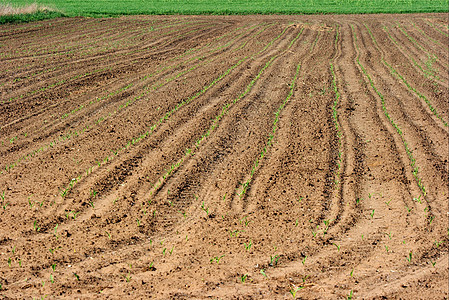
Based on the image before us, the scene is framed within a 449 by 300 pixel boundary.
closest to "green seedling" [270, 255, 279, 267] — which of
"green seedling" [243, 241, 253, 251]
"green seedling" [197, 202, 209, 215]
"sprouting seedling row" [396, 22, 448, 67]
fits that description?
"green seedling" [243, 241, 253, 251]

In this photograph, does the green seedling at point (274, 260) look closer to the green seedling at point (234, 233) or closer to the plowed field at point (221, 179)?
the plowed field at point (221, 179)

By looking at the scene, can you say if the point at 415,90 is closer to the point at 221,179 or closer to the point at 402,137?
the point at 402,137

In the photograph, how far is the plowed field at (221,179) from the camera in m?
5.24

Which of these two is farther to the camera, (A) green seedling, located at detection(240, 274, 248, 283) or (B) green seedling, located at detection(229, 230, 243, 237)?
(B) green seedling, located at detection(229, 230, 243, 237)

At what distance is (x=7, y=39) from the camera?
1962 centimetres

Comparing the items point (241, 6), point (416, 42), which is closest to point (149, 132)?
point (416, 42)

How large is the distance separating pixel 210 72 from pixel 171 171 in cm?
772

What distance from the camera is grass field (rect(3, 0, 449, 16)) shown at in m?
32.4

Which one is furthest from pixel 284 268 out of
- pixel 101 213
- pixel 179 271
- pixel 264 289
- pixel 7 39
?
pixel 7 39

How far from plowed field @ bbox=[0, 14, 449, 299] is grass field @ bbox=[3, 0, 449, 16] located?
17.2 meters

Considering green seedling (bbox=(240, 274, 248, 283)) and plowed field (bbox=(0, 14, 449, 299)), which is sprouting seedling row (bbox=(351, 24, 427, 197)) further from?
green seedling (bbox=(240, 274, 248, 283))

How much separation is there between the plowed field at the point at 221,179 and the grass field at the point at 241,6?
17232 mm

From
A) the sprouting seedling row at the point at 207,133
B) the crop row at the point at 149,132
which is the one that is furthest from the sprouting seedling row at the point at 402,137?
the crop row at the point at 149,132

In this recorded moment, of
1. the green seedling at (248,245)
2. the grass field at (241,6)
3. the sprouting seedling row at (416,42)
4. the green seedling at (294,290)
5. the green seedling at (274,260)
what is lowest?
the green seedling at (294,290)
